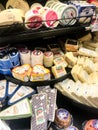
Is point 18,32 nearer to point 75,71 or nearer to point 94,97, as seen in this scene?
point 75,71

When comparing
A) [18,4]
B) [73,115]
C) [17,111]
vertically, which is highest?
[18,4]

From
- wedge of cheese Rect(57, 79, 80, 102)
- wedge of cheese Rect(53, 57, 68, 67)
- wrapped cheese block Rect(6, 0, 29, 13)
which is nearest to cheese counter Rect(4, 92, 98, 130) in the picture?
wedge of cheese Rect(57, 79, 80, 102)

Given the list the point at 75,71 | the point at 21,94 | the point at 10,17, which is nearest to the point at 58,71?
the point at 75,71

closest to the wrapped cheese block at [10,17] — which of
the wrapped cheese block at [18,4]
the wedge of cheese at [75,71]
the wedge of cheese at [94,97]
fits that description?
the wrapped cheese block at [18,4]

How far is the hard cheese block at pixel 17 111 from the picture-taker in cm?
92

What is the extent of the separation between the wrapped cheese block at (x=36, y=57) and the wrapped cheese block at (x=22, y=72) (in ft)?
0.16

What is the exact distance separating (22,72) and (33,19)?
0.25 metres

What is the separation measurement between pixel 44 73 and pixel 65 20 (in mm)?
279

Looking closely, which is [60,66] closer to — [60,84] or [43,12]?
[60,84]

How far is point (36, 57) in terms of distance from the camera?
43.3 inches

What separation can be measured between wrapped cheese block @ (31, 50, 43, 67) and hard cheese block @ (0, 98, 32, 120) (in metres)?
0.23

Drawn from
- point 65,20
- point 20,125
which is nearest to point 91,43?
point 65,20

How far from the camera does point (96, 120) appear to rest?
1009mm

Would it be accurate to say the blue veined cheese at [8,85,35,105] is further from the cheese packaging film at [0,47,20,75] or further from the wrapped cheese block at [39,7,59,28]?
the wrapped cheese block at [39,7,59,28]
